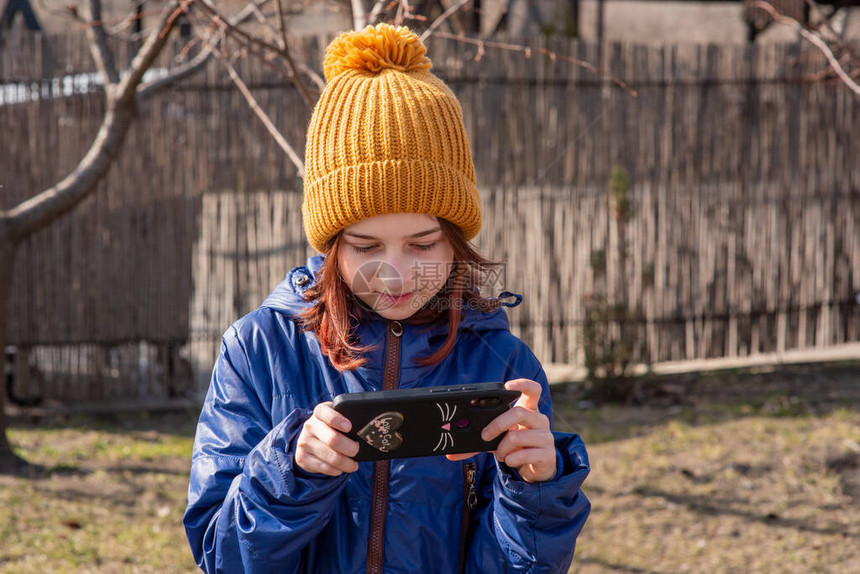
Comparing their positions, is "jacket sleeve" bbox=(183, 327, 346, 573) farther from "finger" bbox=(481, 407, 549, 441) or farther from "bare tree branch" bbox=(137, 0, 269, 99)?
"bare tree branch" bbox=(137, 0, 269, 99)

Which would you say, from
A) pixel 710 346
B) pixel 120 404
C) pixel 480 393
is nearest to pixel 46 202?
pixel 120 404

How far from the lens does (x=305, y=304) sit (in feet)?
5.42

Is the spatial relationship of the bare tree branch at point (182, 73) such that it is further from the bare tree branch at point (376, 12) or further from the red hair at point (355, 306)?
the red hair at point (355, 306)

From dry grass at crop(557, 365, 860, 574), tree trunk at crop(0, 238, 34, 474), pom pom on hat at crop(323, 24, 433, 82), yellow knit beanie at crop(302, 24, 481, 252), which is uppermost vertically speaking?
pom pom on hat at crop(323, 24, 433, 82)

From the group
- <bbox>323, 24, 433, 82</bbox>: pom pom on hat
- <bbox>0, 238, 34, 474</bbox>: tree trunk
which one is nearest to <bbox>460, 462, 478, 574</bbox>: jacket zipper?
<bbox>323, 24, 433, 82</bbox>: pom pom on hat

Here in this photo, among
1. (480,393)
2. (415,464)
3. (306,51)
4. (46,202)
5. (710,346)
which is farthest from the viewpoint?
(710,346)

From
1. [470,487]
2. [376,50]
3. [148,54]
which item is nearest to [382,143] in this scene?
[376,50]

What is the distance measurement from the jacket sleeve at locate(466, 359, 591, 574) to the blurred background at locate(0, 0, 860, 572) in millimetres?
2931

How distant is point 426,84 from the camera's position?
167 cm

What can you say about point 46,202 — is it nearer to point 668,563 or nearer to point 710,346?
point 668,563

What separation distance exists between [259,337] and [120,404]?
14.1ft

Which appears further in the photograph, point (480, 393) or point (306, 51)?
point (306, 51)

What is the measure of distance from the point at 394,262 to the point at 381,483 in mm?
394

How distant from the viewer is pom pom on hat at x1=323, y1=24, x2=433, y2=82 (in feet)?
5.42
